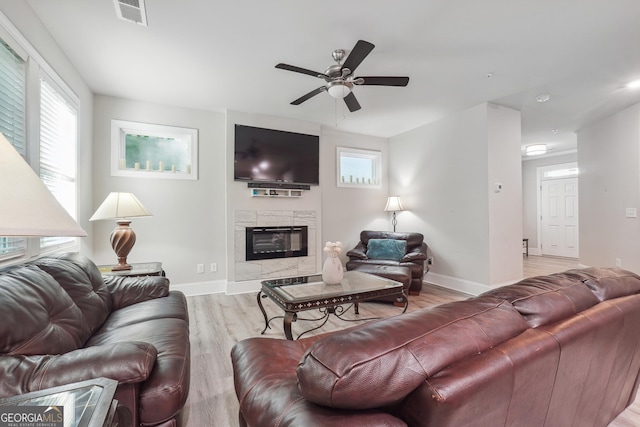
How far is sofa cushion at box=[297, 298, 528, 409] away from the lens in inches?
24.6

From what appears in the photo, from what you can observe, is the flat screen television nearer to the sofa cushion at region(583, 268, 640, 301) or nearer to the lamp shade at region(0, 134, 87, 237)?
the lamp shade at region(0, 134, 87, 237)

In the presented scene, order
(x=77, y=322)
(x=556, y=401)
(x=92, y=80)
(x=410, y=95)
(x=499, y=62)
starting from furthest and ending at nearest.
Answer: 1. (x=410, y=95)
2. (x=92, y=80)
3. (x=499, y=62)
4. (x=77, y=322)
5. (x=556, y=401)

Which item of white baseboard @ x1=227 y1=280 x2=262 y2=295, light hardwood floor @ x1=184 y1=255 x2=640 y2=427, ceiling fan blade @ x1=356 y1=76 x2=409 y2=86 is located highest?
ceiling fan blade @ x1=356 y1=76 x2=409 y2=86

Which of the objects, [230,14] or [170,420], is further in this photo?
[230,14]

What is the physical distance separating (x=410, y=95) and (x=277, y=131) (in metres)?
2.05

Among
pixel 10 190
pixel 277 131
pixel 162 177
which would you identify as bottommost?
pixel 10 190

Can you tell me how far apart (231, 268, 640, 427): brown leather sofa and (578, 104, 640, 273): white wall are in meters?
4.50

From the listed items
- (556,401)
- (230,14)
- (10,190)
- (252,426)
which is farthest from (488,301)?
(230,14)

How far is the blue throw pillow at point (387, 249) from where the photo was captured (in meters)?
4.37

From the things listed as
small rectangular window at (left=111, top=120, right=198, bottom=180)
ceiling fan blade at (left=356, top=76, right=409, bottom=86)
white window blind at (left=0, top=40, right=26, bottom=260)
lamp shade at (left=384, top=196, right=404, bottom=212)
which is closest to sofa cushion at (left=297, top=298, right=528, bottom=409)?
white window blind at (left=0, top=40, right=26, bottom=260)

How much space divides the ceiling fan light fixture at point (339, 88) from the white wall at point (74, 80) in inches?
89.3

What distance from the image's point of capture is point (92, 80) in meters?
3.18

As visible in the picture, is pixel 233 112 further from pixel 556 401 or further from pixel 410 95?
pixel 556 401

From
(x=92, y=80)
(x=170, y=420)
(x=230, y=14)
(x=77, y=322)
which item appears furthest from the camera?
(x=92, y=80)
